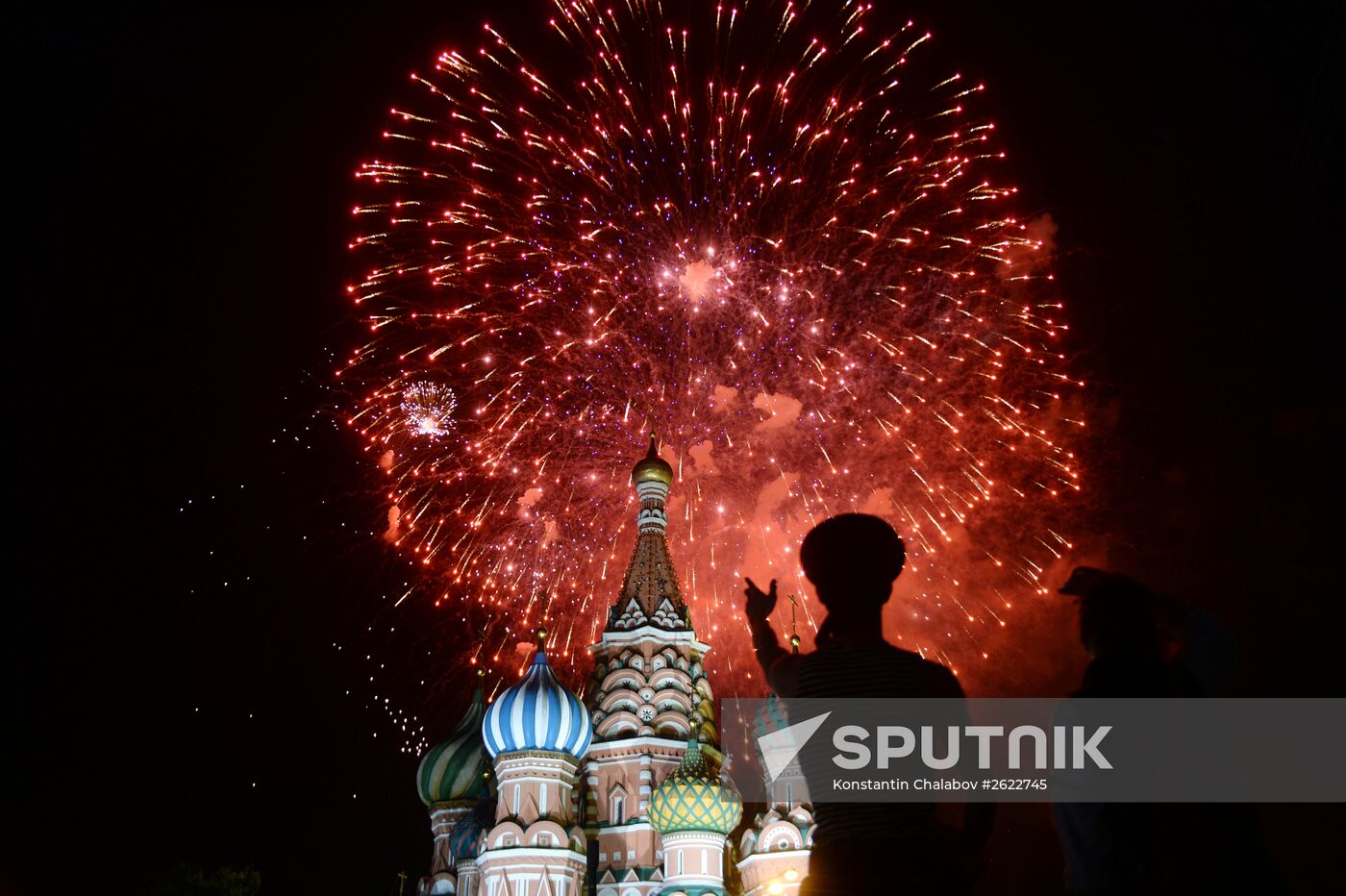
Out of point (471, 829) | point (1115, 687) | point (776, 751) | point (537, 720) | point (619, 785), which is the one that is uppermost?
point (537, 720)

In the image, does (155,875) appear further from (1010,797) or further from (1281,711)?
(1281,711)

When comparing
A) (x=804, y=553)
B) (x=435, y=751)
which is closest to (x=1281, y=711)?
(x=804, y=553)

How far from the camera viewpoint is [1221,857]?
2.86m

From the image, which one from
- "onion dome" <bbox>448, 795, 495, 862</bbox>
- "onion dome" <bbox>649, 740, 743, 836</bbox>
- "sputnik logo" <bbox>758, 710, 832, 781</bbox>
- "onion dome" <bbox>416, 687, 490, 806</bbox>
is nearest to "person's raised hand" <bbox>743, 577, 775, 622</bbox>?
"sputnik logo" <bbox>758, 710, 832, 781</bbox>

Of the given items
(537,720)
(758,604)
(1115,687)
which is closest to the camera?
(1115,687)

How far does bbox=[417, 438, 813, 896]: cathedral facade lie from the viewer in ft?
79.8

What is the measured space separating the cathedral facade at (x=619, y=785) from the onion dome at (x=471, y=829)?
0.04 meters

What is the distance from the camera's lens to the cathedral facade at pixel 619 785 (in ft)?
79.8

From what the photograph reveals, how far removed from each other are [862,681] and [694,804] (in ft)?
75.4

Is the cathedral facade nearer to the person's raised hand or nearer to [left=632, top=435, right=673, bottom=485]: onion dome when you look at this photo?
[left=632, top=435, right=673, bottom=485]: onion dome

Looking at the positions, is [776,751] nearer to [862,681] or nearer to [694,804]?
[694,804]

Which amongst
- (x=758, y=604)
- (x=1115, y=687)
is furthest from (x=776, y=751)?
(x=1115, y=687)

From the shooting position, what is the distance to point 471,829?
27219 mm

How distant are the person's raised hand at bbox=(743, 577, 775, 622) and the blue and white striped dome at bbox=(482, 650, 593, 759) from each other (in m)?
22.0
